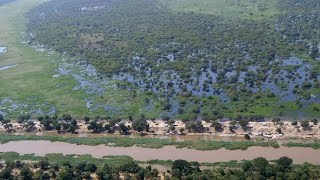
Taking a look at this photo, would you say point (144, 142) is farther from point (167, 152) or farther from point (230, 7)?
point (230, 7)

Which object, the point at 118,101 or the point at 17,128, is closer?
the point at 17,128

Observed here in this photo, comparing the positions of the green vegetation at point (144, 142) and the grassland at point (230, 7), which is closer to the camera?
the green vegetation at point (144, 142)

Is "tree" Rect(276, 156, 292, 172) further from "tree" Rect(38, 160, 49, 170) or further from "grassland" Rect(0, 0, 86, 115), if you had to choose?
"grassland" Rect(0, 0, 86, 115)

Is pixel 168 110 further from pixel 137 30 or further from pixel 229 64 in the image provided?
pixel 137 30

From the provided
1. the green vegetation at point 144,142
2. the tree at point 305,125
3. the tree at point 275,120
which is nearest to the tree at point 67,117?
the green vegetation at point 144,142

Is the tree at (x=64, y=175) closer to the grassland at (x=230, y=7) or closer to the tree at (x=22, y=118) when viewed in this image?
the tree at (x=22, y=118)

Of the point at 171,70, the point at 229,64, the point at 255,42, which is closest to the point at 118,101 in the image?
the point at 171,70

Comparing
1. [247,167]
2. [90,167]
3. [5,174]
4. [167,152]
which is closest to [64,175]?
[90,167]

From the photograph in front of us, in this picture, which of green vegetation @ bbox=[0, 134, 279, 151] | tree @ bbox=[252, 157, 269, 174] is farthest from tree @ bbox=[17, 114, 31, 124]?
tree @ bbox=[252, 157, 269, 174]
